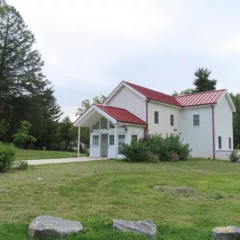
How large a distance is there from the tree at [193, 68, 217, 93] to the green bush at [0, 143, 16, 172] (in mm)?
39121

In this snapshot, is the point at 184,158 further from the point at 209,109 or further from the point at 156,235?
the point at 156,235

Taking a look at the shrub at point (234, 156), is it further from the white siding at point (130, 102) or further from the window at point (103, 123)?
the window at point (103, 123)

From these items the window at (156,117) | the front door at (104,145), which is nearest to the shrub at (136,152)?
the front door at (104,145)

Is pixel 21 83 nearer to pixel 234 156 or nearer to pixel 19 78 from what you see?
pixel 19 78

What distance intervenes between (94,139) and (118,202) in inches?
700

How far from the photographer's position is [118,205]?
6.38 metres

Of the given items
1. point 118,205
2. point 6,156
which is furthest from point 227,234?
point 6,156

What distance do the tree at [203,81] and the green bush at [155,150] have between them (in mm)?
26754

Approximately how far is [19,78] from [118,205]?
36077mm

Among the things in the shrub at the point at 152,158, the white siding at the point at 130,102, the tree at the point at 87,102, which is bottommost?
the shrub at the point at 152,158

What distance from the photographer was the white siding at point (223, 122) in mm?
26016

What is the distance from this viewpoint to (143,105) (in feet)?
77.7

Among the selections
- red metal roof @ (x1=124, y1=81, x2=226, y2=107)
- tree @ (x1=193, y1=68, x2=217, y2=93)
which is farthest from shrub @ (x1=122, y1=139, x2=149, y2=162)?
tree @ (x1=193, y1=68, x2=217, y2=93)

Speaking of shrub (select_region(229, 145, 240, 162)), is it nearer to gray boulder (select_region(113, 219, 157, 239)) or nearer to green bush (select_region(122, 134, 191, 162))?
green bush (select_region(122, 134, 191, 162))
